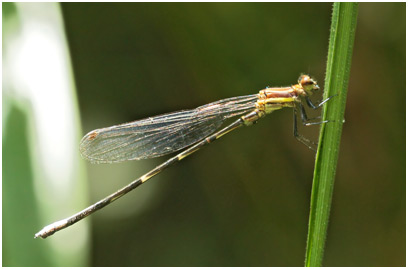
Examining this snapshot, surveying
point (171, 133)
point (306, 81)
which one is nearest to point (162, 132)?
point (171, 133)

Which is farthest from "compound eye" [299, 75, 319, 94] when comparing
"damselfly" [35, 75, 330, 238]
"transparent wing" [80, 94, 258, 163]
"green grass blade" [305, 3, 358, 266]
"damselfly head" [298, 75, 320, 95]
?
"green grass blade" [305, 3, 358, 266]

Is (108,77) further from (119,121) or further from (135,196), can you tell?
(135,196)

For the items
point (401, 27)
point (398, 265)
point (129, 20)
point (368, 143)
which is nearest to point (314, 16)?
point (401, 27)

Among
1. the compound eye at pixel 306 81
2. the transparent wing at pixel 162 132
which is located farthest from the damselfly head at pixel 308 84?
the transparent wing at pixel 162 132

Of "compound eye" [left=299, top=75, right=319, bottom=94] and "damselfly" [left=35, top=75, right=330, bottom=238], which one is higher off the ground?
"compound eye" [left=299, top=75, right=319, bottom=94]

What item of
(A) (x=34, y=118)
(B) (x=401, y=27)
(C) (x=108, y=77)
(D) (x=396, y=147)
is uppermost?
(B) (x=401, y=27)

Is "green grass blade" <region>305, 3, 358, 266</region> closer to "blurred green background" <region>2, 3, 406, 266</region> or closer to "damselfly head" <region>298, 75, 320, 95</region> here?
"damselfly head" <region>298, 75, 320, 95</region>
